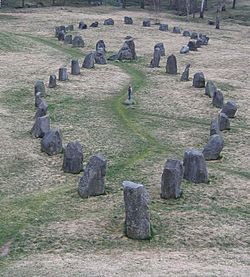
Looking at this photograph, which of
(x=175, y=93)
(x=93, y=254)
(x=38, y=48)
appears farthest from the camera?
(x=38, y=48)

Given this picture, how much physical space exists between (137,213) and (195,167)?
4.23m

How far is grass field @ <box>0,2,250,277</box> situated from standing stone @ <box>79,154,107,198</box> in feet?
0.89

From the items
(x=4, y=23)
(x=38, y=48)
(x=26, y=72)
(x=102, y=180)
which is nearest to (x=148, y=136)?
(x=102, y=180)

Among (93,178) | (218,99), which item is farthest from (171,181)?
(218,99)

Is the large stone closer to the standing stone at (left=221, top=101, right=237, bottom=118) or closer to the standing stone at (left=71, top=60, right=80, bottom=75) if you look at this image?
the standing stone at (left=71, top=60, right=80, bottom=75)

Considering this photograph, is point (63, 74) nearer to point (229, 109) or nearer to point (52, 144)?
point (229, 109)

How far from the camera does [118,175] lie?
61.9 feet

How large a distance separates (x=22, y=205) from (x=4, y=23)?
45621mm

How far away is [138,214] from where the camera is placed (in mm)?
14609

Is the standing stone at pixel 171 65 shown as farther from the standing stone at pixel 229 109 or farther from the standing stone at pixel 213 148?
the standing stone at pixel 213 148

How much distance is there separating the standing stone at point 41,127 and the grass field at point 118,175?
32cm

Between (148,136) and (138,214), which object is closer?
(138,214)

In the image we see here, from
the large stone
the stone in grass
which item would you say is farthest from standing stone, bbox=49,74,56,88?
the stone in grass

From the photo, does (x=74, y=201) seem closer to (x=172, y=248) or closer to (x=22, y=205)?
(x=22, y=205)
